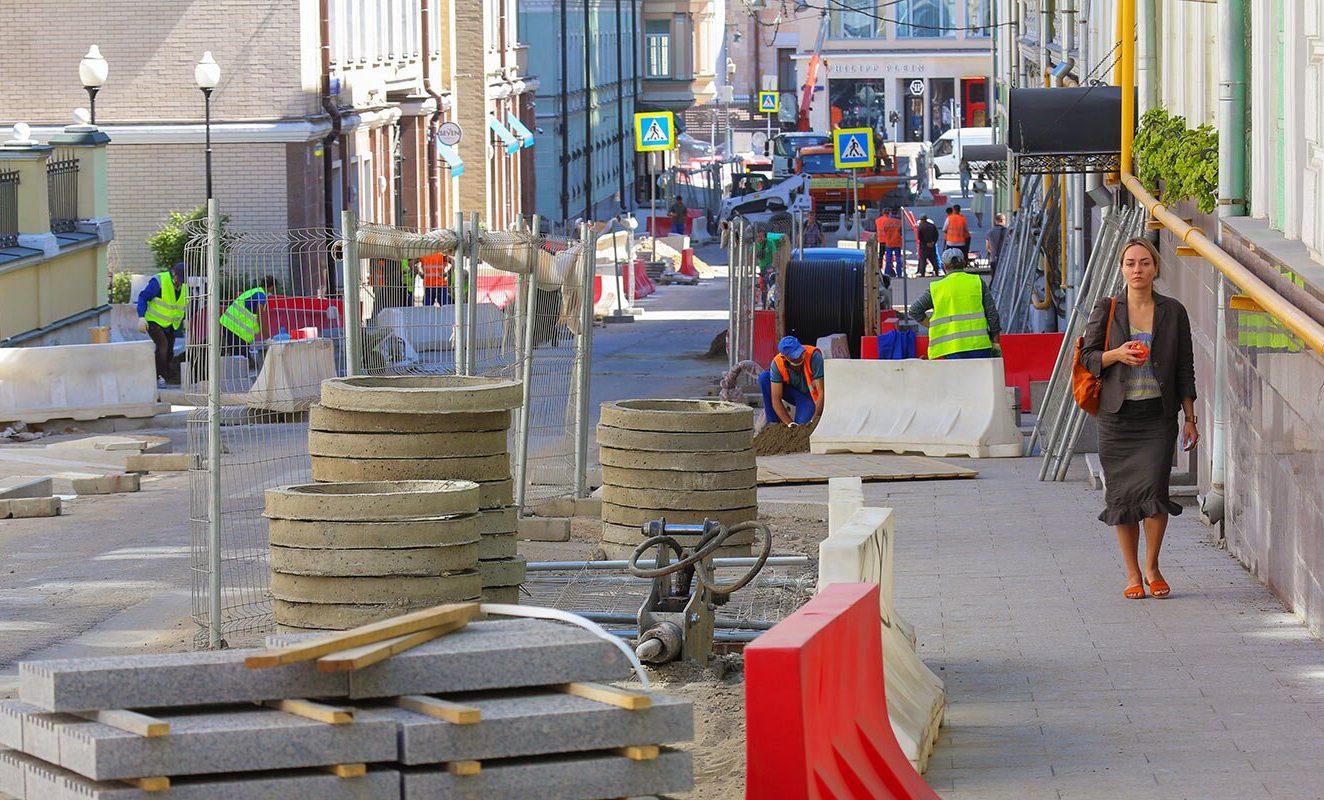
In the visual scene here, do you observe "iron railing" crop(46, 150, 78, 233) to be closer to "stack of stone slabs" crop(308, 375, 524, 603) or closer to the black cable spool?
the black cable spool

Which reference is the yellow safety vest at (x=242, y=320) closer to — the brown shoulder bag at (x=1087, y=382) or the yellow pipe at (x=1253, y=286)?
the brown shoulder bag at (x=1087, y=382)

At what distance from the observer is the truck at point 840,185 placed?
56781 millimetres

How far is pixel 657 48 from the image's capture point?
82688 millimetres

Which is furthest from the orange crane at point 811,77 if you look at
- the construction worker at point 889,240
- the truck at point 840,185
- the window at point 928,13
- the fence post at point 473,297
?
the fence post at point 473,297

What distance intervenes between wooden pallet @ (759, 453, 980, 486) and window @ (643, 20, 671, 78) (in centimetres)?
6502

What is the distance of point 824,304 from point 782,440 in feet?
26.4

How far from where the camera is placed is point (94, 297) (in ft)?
93.2

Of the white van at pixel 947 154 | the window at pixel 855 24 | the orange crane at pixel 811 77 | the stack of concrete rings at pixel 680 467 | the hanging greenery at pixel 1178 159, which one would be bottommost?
the stack of concrete rings at pixel 680 467

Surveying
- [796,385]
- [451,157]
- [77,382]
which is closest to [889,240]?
[451,157]

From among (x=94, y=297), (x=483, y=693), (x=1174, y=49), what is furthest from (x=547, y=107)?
(x=483, y=693)

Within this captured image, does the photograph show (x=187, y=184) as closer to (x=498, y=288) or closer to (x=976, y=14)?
(x=498, y=288)

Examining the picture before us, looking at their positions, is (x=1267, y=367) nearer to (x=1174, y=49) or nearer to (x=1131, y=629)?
(x=1131, y=629)

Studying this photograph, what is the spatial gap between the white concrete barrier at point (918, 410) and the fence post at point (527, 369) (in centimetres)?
324

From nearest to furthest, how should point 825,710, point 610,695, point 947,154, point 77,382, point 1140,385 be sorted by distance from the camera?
point 610,695
point 825,710
point 1140,385
point 77,382
point 947,154
